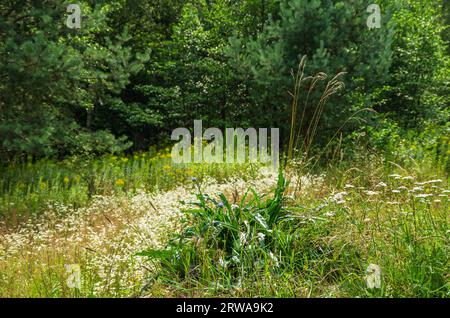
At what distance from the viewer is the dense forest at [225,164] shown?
3.13 meters

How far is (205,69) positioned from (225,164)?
4228 mm

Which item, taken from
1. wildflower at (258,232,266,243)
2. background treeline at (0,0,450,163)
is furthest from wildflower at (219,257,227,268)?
background treeline at (0,0,450,163)

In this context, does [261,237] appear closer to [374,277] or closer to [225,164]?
[374,277]

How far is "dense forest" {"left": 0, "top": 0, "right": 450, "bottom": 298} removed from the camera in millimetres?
3135

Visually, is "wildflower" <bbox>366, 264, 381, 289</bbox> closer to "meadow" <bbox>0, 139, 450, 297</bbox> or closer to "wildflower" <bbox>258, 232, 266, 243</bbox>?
"meadow" <bbox>0, 139, 450, 297</bbox>

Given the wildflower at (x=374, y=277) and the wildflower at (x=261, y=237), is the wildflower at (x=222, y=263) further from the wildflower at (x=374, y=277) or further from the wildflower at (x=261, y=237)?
the wildflower at (x=374, y=277)

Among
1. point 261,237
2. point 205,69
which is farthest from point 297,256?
point 205,69

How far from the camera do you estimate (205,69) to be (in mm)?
11805

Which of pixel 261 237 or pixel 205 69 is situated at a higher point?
pixel 205 69

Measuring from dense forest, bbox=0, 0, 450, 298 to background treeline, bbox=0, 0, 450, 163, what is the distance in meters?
0.04

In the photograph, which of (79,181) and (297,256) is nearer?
(297,256)

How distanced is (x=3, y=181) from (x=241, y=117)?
19.2 ft

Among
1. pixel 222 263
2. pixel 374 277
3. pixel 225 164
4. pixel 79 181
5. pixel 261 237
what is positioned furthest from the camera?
pixel 225 164

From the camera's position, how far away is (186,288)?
3049 mm
